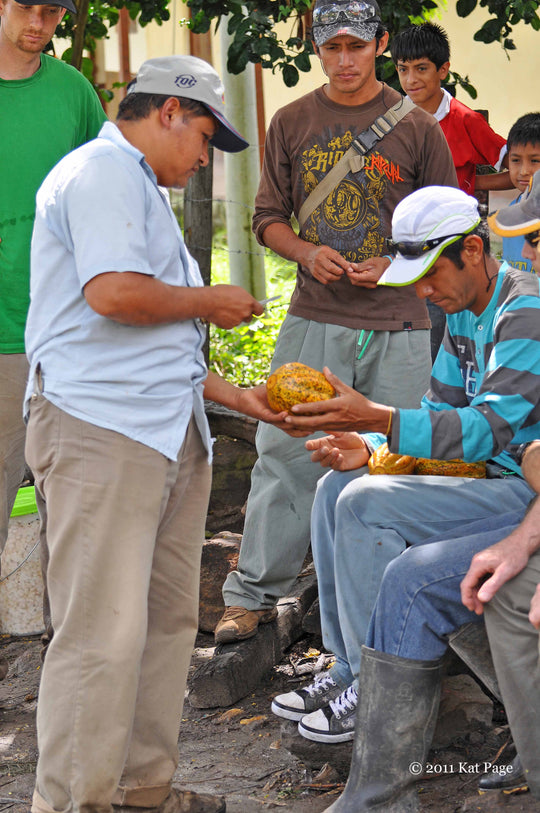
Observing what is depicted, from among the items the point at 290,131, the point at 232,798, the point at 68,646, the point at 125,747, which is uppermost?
the point at 290,131

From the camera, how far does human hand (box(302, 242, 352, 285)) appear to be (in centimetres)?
405

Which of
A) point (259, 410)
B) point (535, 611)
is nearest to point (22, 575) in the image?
point (259, 410)

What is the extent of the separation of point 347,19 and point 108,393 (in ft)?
7.35

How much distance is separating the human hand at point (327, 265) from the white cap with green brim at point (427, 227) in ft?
2.62

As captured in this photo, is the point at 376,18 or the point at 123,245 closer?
the point at 123,245

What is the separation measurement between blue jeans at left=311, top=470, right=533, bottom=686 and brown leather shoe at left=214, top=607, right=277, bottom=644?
79 centimetres

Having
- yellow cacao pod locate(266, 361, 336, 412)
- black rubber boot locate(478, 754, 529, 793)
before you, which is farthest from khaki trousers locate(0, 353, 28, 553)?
black rubber boot locate(478, 754, 529, 793)

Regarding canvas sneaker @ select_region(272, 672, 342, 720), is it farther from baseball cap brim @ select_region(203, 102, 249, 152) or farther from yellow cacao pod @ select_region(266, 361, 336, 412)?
baseball cap brim @ select_region(203, 102, 249, 152)

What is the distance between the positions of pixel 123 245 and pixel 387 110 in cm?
202

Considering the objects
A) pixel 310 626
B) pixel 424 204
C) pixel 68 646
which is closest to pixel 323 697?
pixel 310 626

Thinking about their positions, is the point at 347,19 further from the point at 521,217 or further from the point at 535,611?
the point at 535,611

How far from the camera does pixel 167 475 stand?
2.93 m

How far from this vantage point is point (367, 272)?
4059mm

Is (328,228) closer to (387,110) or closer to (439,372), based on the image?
(387,110)
